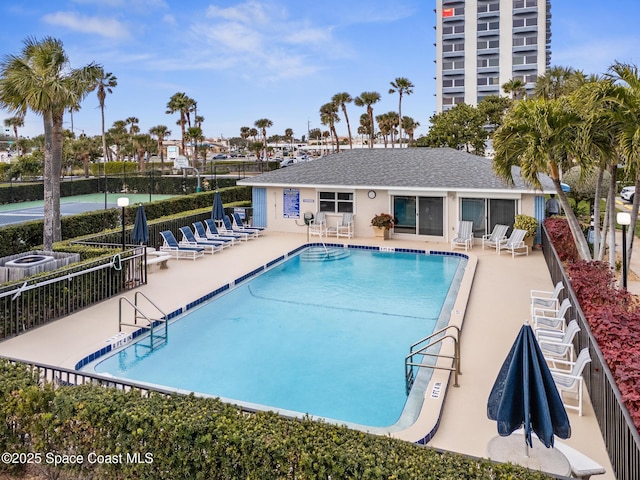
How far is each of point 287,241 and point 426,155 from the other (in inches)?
332

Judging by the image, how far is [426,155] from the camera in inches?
974

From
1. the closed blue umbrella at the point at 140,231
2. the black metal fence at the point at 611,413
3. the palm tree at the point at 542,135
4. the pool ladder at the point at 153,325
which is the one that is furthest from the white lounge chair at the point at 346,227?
the black metal fence at the point at 611,413

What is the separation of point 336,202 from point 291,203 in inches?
82.7

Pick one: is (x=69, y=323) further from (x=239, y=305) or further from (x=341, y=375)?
(x=341, y=375)

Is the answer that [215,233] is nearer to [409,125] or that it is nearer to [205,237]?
[205,237]

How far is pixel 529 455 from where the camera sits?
16.9 ft

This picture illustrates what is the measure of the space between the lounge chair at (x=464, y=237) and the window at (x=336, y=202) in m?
4.84

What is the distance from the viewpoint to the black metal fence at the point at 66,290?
986cm

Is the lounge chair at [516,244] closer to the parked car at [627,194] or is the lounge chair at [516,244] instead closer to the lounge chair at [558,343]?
the lounge chair at [558,343]

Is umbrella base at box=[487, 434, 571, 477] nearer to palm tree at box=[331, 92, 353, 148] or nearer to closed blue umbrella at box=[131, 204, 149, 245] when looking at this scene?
closed blue umbrella at box=[131, 204, 149, 245]

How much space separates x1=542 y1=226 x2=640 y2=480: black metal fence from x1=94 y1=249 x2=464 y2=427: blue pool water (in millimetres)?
2680

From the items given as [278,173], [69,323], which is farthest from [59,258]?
[278,173]

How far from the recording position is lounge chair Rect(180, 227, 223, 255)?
18438mm

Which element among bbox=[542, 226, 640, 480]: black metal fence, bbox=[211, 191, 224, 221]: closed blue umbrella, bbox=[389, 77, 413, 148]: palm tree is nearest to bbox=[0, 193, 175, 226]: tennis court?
bbox=[211, 191, 224, 221]: closed blue umbrella
